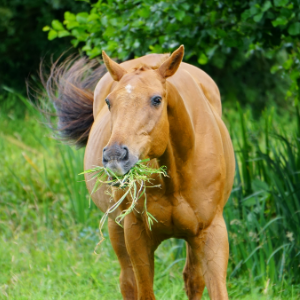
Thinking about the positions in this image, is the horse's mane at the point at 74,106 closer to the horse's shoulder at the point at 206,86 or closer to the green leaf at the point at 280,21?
the horse's shoulder at the point at 206,86

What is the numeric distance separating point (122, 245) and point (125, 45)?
157 cm

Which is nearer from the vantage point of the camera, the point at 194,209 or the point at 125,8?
the point at 194,209

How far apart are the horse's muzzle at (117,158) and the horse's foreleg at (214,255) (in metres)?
0.87

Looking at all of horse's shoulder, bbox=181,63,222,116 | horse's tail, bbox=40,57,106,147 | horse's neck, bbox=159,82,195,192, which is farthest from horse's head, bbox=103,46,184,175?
Result: horse's tail, bbox=40,57,106,147

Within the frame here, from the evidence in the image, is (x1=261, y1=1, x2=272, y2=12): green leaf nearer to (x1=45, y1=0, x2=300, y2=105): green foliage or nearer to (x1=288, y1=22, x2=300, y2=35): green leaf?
(x1=45, y1=0, x2=300, y2=105): green foliage

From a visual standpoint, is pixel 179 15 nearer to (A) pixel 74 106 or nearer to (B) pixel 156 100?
(A) pixel 74 106

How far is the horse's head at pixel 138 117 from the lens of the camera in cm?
210

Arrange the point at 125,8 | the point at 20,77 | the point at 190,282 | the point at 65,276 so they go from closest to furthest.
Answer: the point at 190,282 → the point at 125,8 → the point at 65,276 → the point at 20,77

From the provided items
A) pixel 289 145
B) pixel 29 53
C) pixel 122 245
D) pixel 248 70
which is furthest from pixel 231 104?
pixel 122 245

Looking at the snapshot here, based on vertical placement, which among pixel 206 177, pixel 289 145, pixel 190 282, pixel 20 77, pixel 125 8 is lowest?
pixel 20 77

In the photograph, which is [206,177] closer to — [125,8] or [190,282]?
[190,282]

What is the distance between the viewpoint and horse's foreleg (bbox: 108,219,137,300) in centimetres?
344

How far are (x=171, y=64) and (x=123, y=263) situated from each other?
1566 millimetres

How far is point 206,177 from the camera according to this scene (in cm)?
277
